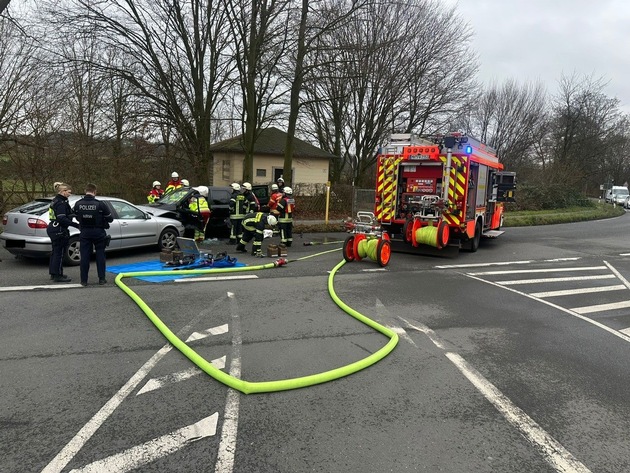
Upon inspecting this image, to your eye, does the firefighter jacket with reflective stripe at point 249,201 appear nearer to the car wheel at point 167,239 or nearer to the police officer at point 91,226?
the car wheel at point 167,239

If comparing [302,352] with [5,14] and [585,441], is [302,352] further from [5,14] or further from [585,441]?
[5,14]

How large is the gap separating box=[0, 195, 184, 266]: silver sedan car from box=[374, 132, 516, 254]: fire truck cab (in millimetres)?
5548

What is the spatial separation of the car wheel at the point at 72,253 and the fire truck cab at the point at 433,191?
284 inches

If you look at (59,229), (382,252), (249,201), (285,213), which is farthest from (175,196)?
(382,252)

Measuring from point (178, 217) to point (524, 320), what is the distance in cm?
865

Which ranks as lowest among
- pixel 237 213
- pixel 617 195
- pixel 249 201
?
pixel 237 213

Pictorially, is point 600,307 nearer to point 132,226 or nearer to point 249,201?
point 249,201

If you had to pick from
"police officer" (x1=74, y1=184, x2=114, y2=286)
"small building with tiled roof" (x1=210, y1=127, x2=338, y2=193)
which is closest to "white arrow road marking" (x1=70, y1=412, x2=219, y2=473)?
"police officer" (x1=74, y1=184, x2=114, y2=286)

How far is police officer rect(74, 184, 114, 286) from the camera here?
7008mm

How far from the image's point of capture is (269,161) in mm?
28312

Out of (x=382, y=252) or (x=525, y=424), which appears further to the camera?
(x=382, y=252)

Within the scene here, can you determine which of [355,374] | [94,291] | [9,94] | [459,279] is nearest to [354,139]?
[9,94]

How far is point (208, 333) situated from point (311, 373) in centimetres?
157

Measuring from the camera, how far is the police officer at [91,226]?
23.0 ft
